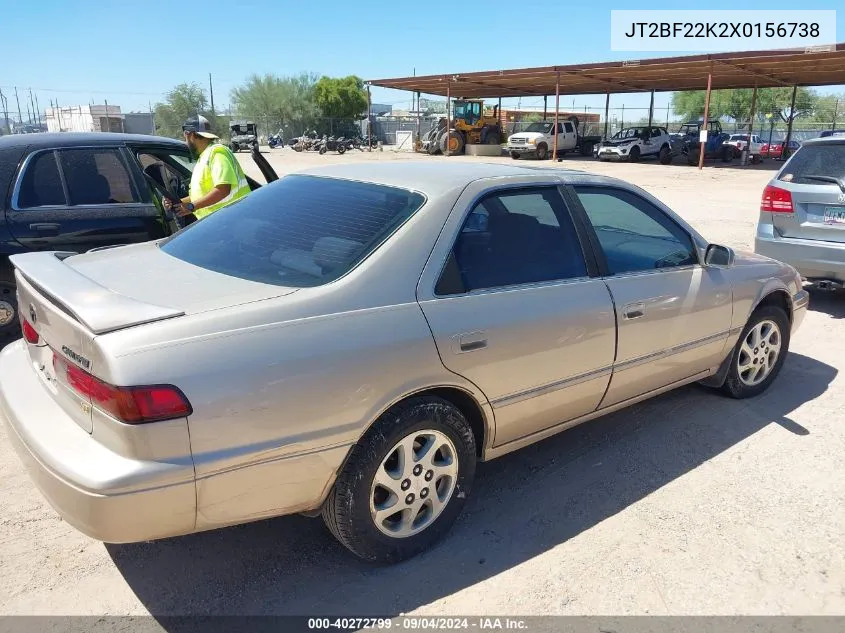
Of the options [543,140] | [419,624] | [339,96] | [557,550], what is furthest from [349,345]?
[339,96]

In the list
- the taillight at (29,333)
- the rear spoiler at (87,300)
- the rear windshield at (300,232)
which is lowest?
the taillight at (29,333)

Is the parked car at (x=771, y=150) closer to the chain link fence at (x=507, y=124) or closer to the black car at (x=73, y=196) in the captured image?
the chain link fence at (x=507, y=124)

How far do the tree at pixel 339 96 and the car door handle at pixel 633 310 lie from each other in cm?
5835

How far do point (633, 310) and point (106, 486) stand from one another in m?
2.56

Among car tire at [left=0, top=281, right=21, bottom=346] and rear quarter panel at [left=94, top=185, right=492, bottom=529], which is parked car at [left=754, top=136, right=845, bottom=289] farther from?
car tire at [left=0, top=281, right=21, bottom=346]

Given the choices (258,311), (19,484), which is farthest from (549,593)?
(19,484)

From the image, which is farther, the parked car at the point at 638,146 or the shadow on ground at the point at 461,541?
the parked car at the point at 638,146

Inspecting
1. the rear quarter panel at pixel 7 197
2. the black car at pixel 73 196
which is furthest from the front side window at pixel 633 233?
the rear quarter panel at pixel 7 197

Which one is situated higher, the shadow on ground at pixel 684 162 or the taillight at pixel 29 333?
the taillight at pixel 29 333

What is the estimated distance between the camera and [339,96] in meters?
58.6

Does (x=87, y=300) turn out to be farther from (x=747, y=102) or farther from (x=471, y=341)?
(x=747, y=102)

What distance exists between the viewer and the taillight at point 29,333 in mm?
2773

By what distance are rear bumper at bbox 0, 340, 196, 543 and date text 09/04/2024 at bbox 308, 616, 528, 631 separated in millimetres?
641

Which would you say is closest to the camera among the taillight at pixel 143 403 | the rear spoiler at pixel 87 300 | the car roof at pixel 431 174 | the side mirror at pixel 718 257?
the taillight at pixel 143 403
